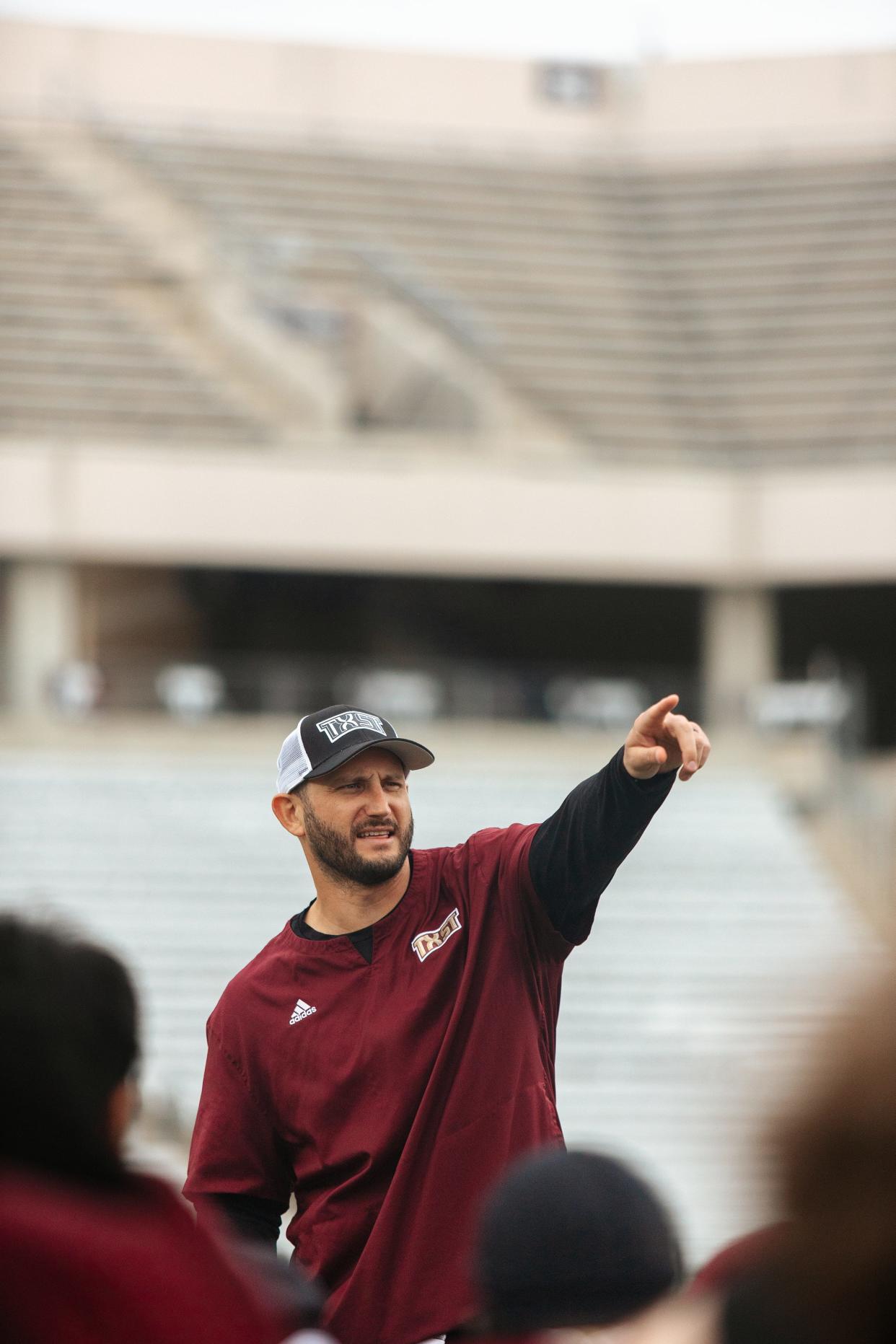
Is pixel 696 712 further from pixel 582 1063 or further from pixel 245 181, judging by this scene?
pixel 245 181

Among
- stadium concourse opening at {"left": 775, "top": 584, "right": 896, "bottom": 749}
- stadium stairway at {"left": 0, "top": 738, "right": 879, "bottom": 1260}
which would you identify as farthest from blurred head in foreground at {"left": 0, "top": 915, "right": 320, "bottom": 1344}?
stadium concourse opening at {"left": 775, "top": 584, "right": 896, "bottom": 749}

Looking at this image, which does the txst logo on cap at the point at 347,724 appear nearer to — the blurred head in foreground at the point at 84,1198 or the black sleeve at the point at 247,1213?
the black sleeve at the point at 247,1213

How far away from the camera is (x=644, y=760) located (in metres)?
3.08

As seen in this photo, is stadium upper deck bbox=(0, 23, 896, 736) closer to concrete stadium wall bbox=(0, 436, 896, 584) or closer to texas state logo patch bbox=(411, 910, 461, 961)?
concrete stadium wall bbox=(0, 436, 896, 584)

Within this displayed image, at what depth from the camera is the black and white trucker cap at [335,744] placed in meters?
3.46

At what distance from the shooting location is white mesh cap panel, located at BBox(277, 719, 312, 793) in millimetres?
3502

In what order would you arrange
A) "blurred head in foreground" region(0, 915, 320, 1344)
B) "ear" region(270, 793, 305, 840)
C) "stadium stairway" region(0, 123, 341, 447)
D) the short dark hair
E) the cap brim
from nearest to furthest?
"blurred head in foreground" region(0, 915, 320, 1344), the short dark hair, the cap brim, "ear" region(270, 793, 305, 840), "stadium stairway" region(0, 123, 341, 447)

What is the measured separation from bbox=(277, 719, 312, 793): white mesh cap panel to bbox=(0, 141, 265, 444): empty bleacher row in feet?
77.5

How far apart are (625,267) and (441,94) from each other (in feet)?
17.8

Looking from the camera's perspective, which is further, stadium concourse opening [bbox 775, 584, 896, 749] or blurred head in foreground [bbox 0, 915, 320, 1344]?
stadium concourse opening [bbox 775, 584, 896, 749]

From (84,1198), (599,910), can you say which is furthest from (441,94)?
(84,1198)

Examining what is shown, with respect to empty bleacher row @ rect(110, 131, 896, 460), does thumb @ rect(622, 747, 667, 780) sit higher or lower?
lower

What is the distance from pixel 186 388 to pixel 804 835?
45.6 feet

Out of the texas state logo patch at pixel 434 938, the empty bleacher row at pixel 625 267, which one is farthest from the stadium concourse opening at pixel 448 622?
the texas state logo patch at pixel 434 938
